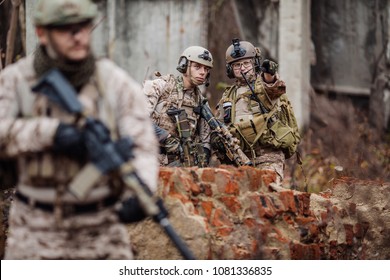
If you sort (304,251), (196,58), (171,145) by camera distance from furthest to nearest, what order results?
1. (196,58)
2. (171,145)
3. (304,251)

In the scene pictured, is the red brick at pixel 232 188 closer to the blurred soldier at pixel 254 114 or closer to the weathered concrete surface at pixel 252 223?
the weathered concrete surface at pixel 252 223

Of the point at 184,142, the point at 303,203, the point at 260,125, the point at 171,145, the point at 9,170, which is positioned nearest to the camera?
the point at 9,170

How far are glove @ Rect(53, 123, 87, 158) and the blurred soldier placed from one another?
532 centimetres

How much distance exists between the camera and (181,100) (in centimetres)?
1047

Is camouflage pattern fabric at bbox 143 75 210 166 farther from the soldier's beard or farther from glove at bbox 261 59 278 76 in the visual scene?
glove at bbox 261 59 278 76

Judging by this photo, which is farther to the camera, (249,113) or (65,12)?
(249,113)

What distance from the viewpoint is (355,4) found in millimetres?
17953

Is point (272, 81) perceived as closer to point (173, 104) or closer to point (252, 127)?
point (252, 127)

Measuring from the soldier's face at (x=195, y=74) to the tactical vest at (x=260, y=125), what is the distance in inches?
18.0

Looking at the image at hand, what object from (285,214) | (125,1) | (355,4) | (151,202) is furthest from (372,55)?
(151,202)

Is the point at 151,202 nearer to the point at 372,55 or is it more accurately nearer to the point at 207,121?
the point at 207,121

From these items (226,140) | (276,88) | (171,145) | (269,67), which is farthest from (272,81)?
(171,145)

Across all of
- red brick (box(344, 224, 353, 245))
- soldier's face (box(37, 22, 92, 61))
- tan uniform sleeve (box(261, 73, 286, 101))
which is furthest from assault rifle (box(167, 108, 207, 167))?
soldier's face (box(37, 22, 92, 61))

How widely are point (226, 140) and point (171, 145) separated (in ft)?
1.63
